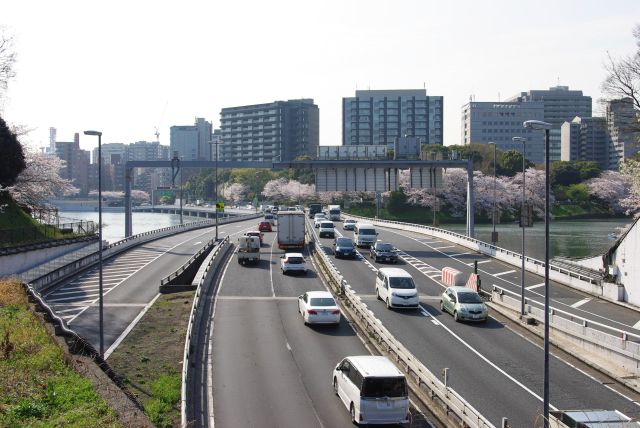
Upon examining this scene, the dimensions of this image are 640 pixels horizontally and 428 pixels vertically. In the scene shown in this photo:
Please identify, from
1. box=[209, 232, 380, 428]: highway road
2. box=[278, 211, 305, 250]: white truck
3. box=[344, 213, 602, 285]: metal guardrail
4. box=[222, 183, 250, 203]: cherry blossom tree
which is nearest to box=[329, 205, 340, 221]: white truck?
box=[344, 213, 602, 285]: metal guardrail

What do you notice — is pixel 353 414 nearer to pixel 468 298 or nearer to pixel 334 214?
pixel 468 298

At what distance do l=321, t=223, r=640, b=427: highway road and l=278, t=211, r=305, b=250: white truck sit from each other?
17942 millimetres

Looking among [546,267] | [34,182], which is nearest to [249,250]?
[34,182]

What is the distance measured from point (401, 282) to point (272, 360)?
11988mm

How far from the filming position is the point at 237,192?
18788cm

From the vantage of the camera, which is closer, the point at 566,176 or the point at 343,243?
the point at 343,243

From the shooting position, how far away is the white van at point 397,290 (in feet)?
109

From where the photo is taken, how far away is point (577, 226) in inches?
4734

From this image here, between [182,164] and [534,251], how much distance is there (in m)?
41.1

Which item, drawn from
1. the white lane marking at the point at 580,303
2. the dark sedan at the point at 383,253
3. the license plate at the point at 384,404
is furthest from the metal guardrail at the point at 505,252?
the license plate at the point at 384,404

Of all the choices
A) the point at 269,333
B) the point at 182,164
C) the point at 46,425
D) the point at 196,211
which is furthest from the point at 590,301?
the point at 196,211

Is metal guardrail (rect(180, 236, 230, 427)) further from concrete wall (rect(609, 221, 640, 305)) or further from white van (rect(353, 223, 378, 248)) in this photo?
concrete wall (rect(609, 221, 640, 305))

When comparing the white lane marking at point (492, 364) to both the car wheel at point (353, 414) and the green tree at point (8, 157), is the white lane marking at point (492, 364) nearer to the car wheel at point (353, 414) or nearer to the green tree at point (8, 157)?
the car wheel at point (353, 414)

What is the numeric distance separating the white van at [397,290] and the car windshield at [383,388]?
52.1ft
